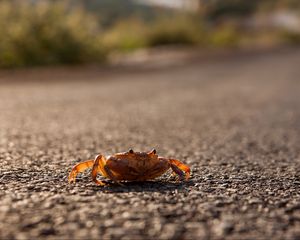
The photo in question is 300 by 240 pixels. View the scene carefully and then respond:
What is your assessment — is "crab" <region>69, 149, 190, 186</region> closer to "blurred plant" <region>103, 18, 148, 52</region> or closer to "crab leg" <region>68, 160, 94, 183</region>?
"crab leg" <region>68, 160, 94, 183</region>

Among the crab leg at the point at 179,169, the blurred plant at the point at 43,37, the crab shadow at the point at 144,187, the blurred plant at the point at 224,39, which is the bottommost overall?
the crab shadow at the point at 144,187

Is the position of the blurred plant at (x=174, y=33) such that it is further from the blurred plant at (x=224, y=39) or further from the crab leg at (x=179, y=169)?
the crab leg at (x=179, y=169)

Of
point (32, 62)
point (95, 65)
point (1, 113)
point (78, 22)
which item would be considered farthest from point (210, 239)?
point (78, 22)

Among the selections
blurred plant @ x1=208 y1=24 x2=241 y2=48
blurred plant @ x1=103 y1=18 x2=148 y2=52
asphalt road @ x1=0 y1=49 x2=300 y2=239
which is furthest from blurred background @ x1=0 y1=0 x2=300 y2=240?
blurred plant @ x1=208 y1=24 x2=241 y2=48

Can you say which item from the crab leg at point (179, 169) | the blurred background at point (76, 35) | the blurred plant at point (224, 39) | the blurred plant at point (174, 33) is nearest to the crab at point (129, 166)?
the crab leg at point (179, 169)

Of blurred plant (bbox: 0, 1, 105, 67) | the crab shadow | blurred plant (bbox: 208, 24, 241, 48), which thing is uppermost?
blurred plant (bbox: 208, 24, 241, 48)

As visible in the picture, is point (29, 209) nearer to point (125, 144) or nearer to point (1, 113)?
point (125, 144)

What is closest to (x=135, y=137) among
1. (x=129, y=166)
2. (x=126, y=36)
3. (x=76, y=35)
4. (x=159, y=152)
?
(x=159, y=152)

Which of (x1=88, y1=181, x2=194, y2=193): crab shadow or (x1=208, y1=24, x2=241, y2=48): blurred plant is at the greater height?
(x1=208, y1=24, x2=241, y2=48): blurred plant

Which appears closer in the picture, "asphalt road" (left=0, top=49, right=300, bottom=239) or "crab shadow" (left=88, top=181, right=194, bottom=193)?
"asphalt road" (left=0, top=49, right=300, bottom=239)
